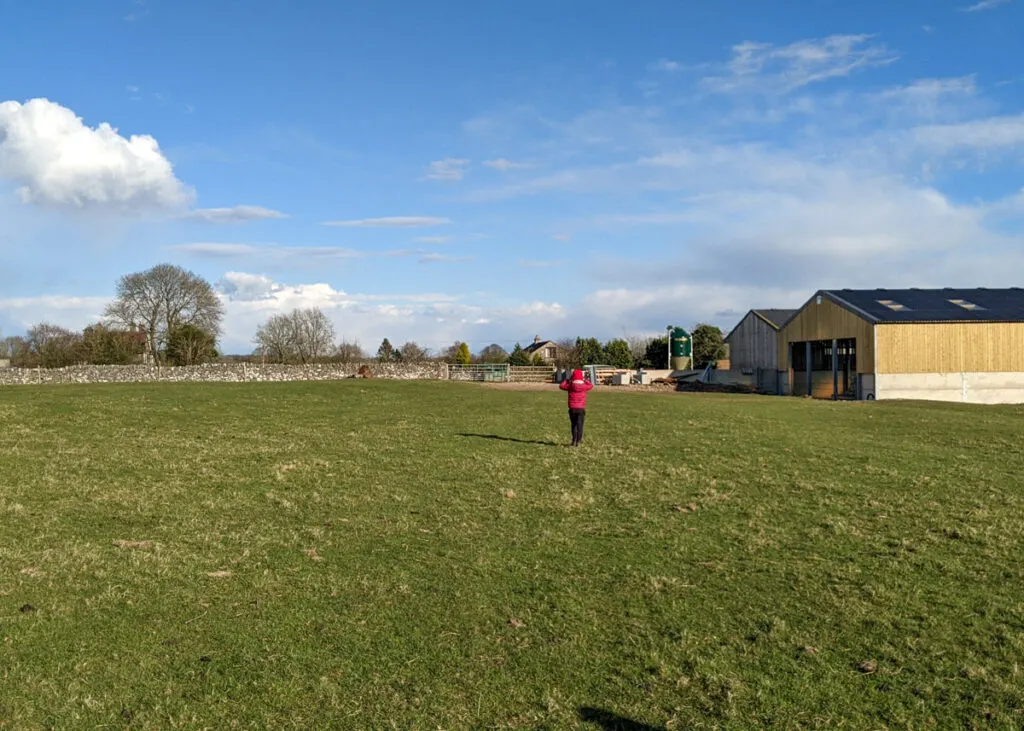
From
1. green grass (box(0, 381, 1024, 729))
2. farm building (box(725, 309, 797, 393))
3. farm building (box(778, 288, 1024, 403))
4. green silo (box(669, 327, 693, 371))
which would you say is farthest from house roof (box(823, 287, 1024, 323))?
green silo (box(669, 327, 693, 371))

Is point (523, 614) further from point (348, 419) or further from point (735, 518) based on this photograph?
point (348, 419)

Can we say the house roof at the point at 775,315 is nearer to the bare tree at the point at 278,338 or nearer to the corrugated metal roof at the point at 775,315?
the corrugated metal roof at the point at 775,315

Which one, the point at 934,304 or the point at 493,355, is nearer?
the point at 934,304

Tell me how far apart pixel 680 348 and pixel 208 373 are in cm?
4786

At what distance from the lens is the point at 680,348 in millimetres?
82188

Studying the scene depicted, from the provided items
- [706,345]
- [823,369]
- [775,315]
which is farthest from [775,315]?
[706,345]

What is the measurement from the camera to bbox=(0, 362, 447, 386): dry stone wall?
182 feet

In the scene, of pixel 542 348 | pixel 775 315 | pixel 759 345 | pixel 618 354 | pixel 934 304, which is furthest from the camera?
pixel 542 348

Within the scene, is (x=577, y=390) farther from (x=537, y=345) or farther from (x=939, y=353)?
(x=537, y=345)

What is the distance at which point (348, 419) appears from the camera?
25.1 m

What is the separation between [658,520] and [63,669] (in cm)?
757

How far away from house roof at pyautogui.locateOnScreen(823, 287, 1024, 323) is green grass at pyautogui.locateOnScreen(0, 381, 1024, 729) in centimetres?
2863

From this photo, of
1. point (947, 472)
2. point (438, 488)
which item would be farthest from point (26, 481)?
point (947, 472)

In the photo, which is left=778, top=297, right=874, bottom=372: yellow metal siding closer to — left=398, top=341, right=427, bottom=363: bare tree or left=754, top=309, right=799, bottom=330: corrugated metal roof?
left=754, top=309, right=799, bottom=330: corrugated metal roof
